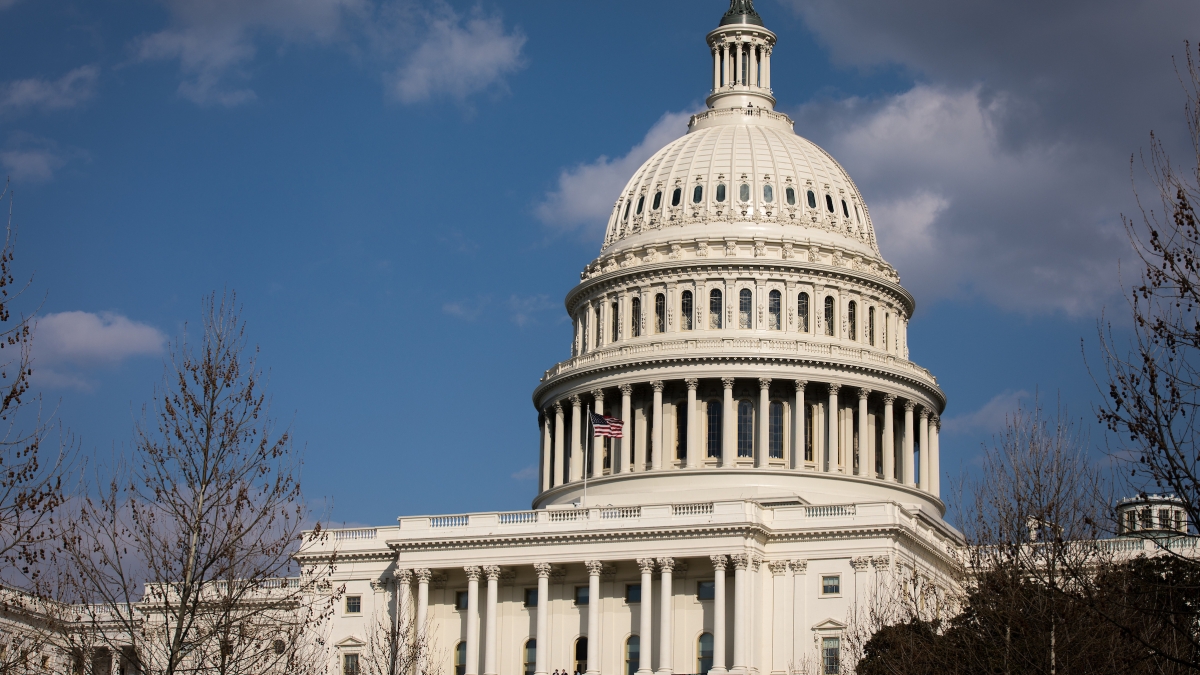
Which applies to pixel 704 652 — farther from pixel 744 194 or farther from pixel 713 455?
pixel 744 194

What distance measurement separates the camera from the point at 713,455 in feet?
368

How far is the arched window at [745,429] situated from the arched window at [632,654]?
2042 centimetres

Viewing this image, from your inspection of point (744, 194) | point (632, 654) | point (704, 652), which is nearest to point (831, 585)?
point (704, 652)

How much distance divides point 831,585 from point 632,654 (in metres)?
10.5

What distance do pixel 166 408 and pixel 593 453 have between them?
2871 inches

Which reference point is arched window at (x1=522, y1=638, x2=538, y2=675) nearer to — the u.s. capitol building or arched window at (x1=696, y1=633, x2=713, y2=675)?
the u.s. capitol building

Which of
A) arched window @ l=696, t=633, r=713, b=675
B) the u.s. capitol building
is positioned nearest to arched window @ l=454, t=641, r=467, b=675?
the u.s. capitol building

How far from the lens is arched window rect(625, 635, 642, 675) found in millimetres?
93750

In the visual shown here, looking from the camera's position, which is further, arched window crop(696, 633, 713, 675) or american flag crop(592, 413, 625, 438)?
american flag crop(592, 413, 625, 438)

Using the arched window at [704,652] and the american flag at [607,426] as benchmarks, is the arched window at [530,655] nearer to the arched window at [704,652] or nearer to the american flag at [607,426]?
the arched window at [704,652]

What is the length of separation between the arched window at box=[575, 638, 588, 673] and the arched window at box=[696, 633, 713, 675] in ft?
18.6

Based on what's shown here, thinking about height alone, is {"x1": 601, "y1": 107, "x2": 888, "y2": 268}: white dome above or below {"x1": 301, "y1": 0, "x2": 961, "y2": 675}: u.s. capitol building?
above

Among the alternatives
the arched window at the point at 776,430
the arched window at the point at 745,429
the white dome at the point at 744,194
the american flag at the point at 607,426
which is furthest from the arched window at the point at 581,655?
the white dome at the point at 744,194

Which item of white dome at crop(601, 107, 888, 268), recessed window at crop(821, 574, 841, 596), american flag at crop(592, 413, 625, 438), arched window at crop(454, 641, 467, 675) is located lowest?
arched window at crop(454, 641, 467, 675)
